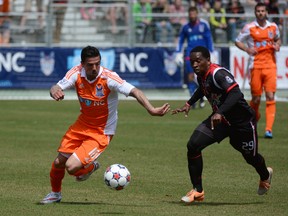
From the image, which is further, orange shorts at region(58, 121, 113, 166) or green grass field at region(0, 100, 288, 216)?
orange shorts at region(58, 121, 113, 166)

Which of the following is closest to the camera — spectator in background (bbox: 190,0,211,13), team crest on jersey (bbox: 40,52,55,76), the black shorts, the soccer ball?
the soccer ball

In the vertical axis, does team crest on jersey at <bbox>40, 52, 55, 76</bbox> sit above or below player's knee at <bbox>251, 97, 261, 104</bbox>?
below

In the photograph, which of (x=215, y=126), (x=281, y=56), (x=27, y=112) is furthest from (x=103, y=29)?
(x=215, y=126)

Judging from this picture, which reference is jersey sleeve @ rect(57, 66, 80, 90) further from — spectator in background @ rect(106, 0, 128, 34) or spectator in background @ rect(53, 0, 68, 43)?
spectator in background @ rect(106, 0, 128, 34)

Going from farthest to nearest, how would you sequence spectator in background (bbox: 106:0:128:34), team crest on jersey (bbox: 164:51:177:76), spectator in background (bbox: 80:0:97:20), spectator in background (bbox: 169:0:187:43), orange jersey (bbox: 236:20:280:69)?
spectator in background (bbox: 80:0:97:20) → spectator in background (bbox: 169:0:187:43) → spectator in background (bbox: 106:0:128:34) → team crest on jersey (bbox: 164:51:177:76) → orange jersey (bbox: 236:20:280:69)

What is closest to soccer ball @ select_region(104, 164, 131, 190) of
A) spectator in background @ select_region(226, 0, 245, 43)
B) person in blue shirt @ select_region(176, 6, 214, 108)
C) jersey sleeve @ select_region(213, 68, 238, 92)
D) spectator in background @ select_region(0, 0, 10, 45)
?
jersey sleeve @ select_region(213, 68, 238, 92)

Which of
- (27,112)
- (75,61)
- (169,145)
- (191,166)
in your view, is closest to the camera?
(191,166)

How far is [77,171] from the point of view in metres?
9.23

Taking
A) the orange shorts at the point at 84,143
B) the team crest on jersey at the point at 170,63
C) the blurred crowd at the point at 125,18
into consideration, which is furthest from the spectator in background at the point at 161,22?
the orange shorts at the point at 84,143

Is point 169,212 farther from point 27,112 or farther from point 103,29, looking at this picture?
point 103,29

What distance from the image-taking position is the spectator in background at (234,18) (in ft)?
87.9

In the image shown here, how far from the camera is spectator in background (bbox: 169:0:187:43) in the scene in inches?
1062

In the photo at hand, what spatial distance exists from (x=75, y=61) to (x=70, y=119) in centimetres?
636

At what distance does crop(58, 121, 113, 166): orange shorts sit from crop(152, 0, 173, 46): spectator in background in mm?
17098
